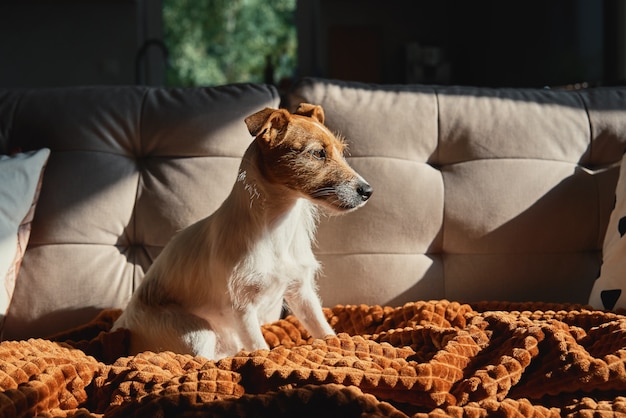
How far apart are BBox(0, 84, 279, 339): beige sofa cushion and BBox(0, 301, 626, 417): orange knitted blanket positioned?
1.29ft

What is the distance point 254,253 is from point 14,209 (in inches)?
24.9

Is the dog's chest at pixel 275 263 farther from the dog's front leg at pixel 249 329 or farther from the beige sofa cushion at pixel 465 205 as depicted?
the beige sofa cushion at pixel 465 205

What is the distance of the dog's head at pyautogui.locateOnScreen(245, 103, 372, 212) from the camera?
1219 millimetres

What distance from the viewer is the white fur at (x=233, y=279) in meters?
1.27

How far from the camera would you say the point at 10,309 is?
1.57 metres

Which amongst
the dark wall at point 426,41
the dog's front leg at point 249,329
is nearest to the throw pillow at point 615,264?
the dog's front leg at point 249,329

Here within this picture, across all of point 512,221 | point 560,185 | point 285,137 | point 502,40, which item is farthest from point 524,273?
point 502,40

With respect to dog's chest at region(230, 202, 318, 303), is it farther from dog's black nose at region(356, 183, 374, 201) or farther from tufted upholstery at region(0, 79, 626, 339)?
tufted upholstery at region(0, 79, 626, 339)

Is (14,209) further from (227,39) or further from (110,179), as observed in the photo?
(227,39)

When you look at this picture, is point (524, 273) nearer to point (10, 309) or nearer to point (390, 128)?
point (390, 128)

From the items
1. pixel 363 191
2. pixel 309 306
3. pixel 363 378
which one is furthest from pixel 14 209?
pixel 363 378

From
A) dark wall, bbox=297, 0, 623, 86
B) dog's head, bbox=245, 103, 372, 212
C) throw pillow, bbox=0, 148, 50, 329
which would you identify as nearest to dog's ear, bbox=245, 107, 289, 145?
dog's head, bbox=245, 103, 372, 212

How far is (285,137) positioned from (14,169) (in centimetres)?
72

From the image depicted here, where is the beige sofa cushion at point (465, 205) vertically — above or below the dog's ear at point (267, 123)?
below
